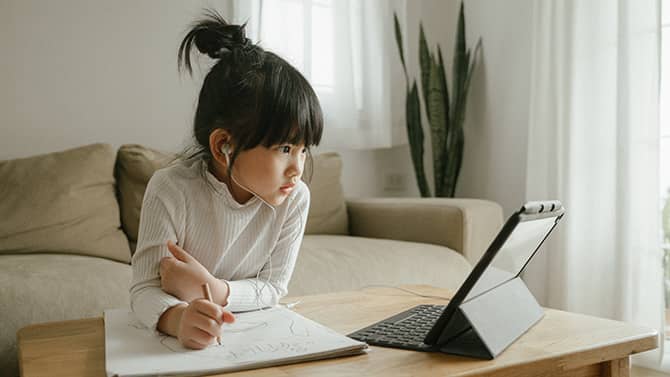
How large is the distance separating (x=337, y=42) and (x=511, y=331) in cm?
222

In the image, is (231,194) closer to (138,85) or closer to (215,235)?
(215,235)

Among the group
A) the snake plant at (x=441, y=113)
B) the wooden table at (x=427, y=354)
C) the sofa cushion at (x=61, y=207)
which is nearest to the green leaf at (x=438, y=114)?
the snake plant at (x=441, y=113)

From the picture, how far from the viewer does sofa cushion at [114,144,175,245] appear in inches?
80.9

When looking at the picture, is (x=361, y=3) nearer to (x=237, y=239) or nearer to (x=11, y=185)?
(x=11, y=185)

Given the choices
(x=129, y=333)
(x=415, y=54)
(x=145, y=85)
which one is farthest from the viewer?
A: (x=415, y=54)

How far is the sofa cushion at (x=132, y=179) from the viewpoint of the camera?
205 centimetres

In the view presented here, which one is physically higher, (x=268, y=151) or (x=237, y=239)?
(x=268, y=151)

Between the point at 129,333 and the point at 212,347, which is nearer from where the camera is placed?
the point at 212,347

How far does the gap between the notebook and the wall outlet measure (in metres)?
2.34

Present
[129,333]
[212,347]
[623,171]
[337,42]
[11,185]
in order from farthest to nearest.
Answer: [337,42] < [623,171] < [11,185] < [129,333] < [212,347]

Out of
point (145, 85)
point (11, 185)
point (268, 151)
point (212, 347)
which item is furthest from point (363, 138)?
point (212, 347)

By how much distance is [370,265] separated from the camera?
1.86 meters

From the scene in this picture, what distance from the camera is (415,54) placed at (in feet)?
10.7

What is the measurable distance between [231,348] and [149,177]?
4.57ft
